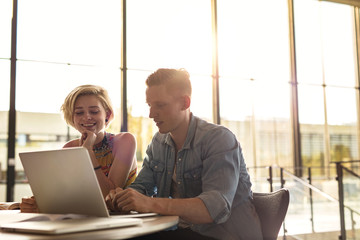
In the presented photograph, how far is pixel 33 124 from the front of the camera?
546 cm

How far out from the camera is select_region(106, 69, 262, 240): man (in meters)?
1.55

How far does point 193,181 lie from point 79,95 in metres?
0.94

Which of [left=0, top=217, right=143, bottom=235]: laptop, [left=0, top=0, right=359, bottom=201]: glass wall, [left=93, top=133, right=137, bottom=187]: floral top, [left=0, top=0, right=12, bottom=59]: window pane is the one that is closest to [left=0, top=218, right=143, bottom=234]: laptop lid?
[left=0, top=217, right=143, bottom=235]: laptop

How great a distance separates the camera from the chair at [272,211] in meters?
1.67

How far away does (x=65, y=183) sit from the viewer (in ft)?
4.25

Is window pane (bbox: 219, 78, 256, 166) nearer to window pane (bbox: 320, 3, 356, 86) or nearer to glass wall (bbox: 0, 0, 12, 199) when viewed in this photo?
window pane (bbox: 320, 3, 356, 86)

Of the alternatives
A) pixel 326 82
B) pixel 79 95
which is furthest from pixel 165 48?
pixel 79 95

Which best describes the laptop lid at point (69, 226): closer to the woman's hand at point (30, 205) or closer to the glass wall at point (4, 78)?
the woman's hand at point (30, 205)

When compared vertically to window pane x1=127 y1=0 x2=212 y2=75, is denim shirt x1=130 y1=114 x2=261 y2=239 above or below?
below

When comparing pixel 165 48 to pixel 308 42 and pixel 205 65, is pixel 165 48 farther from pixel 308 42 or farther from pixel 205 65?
pixel 308 42

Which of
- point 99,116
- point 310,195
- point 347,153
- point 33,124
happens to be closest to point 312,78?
point 347,153

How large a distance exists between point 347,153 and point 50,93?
521 centimetres

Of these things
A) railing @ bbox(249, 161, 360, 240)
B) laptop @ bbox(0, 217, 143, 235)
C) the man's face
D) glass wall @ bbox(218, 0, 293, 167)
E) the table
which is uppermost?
glass wall @ bbox(218, 0, 293, 167)

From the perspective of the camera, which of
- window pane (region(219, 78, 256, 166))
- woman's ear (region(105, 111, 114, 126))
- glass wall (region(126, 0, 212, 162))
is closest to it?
woman's ear (region(105, 111, 114, 126))
